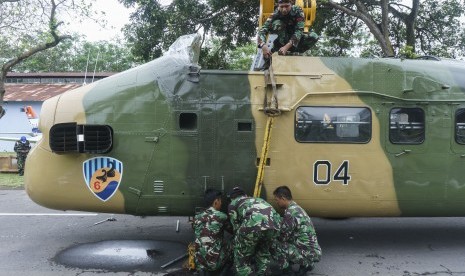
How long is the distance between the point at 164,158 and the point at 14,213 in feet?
16.1

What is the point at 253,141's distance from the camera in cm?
575

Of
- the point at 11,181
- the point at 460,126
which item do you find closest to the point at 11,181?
the point at 11,181

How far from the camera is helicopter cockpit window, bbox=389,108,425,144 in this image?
5.93m

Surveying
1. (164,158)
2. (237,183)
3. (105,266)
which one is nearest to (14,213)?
(105,266)

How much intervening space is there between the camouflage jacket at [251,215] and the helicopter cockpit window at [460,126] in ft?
9.84

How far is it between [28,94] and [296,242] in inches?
1063

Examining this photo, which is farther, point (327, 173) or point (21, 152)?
point (21, 152)

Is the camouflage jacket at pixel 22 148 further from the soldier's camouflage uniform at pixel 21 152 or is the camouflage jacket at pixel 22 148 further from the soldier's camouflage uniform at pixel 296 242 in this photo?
the soldier's camouflage uniform at pixel 296 242

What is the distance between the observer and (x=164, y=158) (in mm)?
5730

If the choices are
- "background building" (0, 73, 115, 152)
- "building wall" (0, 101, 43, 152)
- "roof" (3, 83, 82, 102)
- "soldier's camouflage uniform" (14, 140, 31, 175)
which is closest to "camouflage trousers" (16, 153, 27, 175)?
"soldier's camouflage uniform" (14, 140, 31, 175)

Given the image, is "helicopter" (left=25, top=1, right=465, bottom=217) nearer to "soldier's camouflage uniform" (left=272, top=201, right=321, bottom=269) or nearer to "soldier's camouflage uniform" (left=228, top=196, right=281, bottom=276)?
"soldier's camouflage uniform" (left=272, top=201, right=321, bottom=269)

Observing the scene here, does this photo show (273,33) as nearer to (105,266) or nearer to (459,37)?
(105,266)

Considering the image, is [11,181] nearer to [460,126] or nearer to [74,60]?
[460,126]

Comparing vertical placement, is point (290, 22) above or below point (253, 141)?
above
